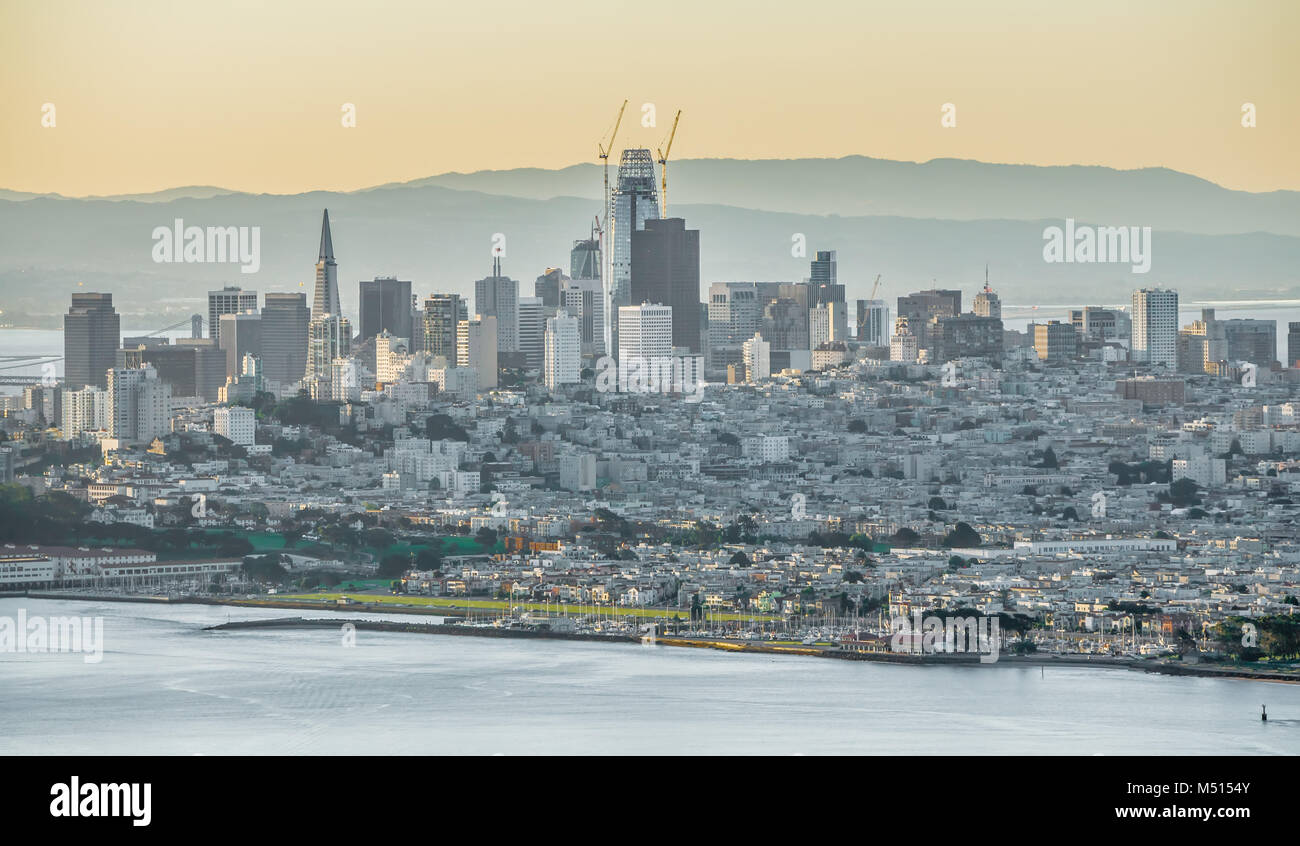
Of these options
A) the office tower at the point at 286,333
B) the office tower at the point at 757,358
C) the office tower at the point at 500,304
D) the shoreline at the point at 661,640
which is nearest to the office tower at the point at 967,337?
the office tower at the point at 757,358

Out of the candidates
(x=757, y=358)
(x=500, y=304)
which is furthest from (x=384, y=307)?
(x=757, y=358)

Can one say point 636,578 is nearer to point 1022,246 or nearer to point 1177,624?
point 1177,624

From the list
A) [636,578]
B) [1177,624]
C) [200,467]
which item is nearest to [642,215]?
[200,467]

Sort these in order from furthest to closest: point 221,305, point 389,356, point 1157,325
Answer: point 389,356
point 1157,325
point 221,305

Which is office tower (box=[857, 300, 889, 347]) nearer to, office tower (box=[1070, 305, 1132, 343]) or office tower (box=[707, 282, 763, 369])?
office tower (box=[707, 282, 763, 369])

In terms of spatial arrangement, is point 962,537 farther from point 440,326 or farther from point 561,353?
point 440,326

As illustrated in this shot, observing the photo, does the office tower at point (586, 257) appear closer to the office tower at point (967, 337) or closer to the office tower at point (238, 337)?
the office tower at point (967, 337)

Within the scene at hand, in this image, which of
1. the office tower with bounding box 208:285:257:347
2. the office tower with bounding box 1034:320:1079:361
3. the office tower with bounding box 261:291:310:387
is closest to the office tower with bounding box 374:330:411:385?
the office tower with bounding box 261:291:310:387
